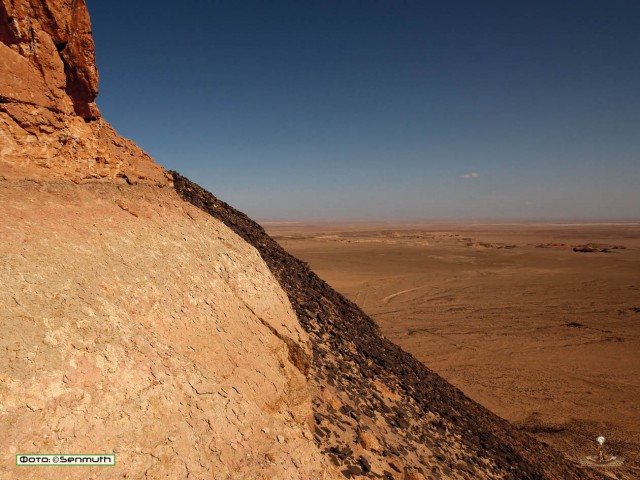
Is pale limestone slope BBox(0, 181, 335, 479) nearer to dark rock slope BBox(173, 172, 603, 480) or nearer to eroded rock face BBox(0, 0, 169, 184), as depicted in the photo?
eroded rock face BBox(0, 0, 169, 184)

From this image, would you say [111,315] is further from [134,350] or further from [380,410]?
[380,410]

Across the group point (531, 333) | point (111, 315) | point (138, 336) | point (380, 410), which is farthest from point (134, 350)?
point (531, 333)

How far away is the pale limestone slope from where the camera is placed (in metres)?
2.25

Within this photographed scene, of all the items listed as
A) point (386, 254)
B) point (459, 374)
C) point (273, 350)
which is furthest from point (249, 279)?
point (386, 254)

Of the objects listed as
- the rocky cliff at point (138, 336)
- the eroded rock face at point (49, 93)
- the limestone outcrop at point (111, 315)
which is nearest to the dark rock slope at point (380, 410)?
the rocky cliff at point (138, 336)

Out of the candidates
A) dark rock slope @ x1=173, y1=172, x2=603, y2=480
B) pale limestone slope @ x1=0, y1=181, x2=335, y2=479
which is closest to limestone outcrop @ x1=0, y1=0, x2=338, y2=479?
pale limestone slope @ x1=0, y1=181, x2=335, y2=479

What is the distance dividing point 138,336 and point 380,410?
3.46 m

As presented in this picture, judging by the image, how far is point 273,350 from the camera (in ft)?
13.1

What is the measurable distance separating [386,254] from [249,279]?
3910 centimetres

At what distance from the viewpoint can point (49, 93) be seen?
3473mm

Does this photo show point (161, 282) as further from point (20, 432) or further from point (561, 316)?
point (561, 316)

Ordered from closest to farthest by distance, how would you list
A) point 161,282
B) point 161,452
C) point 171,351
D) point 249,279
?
point 161,452 < point 171,351 < point 161,282 < point 249,279

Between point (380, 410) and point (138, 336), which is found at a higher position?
point (138, 336)

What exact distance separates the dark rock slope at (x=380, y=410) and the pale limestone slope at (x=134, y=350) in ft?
2.03
